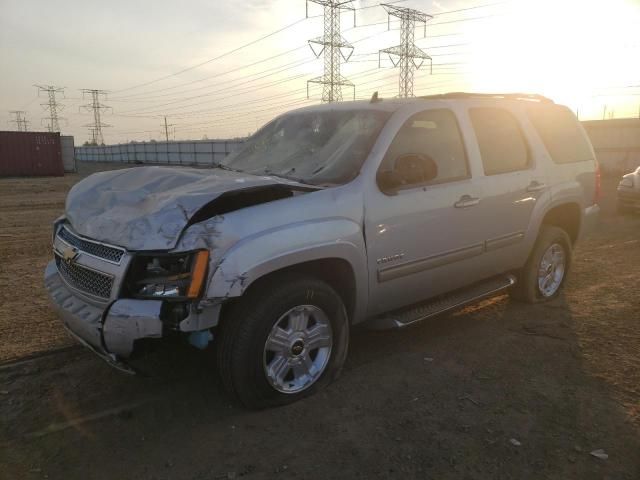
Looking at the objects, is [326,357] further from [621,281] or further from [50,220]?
[50,220]

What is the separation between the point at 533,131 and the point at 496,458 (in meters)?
3.26

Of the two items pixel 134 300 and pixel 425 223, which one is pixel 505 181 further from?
pixel 134 300

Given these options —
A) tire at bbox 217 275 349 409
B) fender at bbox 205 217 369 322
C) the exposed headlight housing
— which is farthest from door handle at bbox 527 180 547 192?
the exposed headlight housing

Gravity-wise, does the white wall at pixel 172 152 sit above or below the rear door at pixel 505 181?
above

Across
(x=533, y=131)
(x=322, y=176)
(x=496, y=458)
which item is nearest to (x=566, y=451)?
(x=496, y=458)

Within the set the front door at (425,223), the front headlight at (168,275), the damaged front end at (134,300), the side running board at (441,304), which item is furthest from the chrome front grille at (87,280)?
the side running board at (441,304)

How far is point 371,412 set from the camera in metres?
3.11

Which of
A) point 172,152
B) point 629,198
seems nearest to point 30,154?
point 172,152

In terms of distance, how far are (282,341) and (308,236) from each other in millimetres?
647

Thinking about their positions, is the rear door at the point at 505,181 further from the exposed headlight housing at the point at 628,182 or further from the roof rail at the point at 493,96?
the exposed headlight housing at the point at 628,182

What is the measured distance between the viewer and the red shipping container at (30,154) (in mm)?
30781

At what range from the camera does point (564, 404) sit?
10.5 ft

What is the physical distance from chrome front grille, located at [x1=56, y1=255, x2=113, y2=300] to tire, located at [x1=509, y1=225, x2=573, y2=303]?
151 inches

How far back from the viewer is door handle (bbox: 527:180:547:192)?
4621 mm
